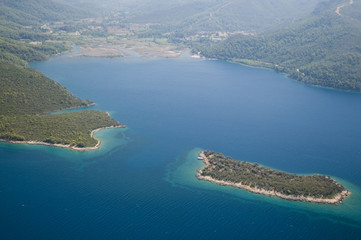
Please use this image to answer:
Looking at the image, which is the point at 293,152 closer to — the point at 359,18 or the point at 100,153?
the point at 100,153

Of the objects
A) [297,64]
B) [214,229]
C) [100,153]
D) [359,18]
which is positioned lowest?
[214,229]

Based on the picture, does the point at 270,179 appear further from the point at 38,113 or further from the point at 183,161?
the point at 38,113

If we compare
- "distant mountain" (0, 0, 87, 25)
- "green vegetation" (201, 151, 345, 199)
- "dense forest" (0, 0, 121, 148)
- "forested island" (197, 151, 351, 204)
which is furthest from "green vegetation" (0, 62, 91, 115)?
"distant mountain" (0, 0, 87, 25)

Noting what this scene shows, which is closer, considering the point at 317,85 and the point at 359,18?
the point at 317,85

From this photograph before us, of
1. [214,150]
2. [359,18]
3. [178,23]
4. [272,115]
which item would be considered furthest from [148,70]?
[178,23]

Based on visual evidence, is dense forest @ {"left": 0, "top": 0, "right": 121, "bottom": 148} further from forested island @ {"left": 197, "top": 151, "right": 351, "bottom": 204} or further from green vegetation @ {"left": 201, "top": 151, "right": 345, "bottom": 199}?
green vegetation @ {"left": 201, "top": 151, "right": 345, "bottom": 199}

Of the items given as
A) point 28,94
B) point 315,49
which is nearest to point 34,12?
point 28,94
